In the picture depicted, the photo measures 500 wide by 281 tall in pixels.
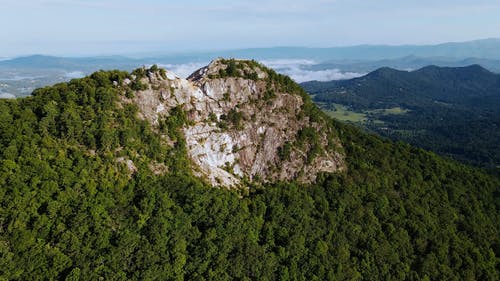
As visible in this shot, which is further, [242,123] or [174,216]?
[242,123]

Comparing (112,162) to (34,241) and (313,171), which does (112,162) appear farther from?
(313,171)

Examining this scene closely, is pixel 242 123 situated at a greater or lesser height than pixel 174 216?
greater

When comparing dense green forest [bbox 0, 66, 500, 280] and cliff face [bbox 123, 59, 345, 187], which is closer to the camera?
dense green forest [bbox 0, 66, 500, 280]

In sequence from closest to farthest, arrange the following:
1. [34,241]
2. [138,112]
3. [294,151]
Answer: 1. [34,241]
2. [138,112]
3. [294,151]

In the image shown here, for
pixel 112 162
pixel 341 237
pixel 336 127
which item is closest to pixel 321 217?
pixel 341 237
